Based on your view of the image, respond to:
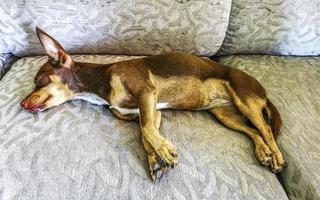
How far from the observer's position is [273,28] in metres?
1.57

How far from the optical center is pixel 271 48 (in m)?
1.63

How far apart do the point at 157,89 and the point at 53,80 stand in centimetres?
40


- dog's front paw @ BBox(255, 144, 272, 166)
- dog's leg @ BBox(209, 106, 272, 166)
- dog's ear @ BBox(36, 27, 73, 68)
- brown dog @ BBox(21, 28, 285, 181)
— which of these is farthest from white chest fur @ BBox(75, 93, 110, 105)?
dog's front paw @ BBox(255, 144, 272, 166)

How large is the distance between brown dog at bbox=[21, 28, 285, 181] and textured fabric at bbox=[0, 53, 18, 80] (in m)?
0.32

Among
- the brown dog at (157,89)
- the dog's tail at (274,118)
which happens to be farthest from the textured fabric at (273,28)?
the dog's tail at (274,118)

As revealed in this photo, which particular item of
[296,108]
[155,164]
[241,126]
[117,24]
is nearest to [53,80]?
[117,24]

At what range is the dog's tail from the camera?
1192 mm

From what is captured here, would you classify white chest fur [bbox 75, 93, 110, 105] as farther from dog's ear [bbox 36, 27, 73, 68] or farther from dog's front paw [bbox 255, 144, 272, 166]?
dog's front paw [bbox 255, 144, 272, 166]

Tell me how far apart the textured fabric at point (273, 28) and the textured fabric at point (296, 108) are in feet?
0.17

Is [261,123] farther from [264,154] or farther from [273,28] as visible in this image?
[273,28]

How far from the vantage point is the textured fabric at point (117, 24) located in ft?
4.61

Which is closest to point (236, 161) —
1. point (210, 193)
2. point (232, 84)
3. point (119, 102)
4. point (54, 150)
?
point (210, 193)

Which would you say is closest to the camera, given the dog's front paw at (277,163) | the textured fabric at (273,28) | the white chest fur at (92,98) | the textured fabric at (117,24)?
the dog's front paw at (277,163)

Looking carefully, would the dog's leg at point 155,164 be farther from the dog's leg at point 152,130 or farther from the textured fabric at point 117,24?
the textured fabric at point 117,24
